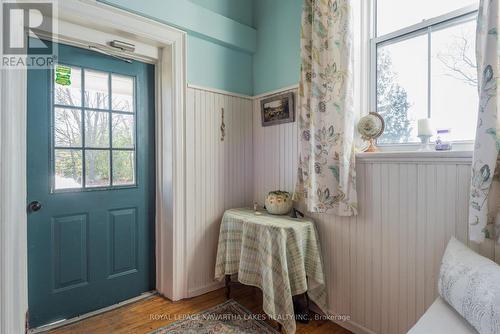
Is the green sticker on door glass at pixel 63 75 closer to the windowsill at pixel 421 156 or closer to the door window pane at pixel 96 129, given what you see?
the door window pane at pixel 96 129

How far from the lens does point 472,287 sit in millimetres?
911

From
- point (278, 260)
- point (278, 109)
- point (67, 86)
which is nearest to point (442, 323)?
point (278, 260)

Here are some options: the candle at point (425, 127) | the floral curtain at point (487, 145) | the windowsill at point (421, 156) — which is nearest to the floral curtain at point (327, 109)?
the windowsill at point (421, 156)

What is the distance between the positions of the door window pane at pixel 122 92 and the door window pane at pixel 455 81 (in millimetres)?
2143

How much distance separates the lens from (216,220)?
2342mm

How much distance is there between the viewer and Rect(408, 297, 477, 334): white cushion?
897mm

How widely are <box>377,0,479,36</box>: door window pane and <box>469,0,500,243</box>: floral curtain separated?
0.38 metres

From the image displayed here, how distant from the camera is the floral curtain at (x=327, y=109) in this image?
1.68 metres

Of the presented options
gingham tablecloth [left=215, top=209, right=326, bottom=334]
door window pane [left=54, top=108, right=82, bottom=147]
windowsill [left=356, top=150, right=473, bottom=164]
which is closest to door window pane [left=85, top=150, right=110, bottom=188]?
door window pane [left=54, top=108, right=82, bottom=147]

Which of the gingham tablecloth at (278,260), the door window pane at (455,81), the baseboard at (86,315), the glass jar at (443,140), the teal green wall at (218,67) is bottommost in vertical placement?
the baseboard at (86,315)

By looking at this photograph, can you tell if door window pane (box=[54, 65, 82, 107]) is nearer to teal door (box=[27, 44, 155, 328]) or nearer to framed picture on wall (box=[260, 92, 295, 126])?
teal door (box=[27, 44, 155, 328])

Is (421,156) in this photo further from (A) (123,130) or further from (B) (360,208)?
(A) (123,130)

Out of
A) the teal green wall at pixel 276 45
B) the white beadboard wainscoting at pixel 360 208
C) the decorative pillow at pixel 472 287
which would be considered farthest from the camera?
the teal green wall at pixel 276 45

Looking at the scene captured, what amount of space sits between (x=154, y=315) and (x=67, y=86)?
69.1 inches
